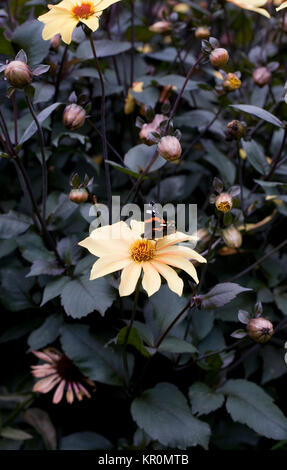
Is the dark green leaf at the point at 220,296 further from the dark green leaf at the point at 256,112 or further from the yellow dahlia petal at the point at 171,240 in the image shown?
the dark green leaf at the point at 256,112

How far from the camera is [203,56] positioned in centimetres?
104

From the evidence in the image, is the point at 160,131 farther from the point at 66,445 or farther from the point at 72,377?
the point at 66,445

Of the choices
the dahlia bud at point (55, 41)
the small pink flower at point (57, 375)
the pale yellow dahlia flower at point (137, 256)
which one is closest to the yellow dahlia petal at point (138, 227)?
the pale yellow dahlia flower at point (137, 256)

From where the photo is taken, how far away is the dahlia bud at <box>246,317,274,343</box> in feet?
3.07

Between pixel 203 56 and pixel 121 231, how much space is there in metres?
0.42

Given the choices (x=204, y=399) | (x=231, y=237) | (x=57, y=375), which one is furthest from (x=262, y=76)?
(x=57, y=375)

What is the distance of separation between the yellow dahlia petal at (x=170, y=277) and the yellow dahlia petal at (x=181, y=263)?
11 millimetres

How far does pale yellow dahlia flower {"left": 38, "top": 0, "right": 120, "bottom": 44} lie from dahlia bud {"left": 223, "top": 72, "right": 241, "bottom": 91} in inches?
13.8

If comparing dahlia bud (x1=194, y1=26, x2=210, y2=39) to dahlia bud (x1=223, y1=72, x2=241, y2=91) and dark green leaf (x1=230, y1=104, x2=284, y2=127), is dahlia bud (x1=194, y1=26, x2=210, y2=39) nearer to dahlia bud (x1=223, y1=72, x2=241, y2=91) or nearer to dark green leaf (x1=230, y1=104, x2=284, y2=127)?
dahlia bud (x1=223, y1=72, x2=241, y2=91)

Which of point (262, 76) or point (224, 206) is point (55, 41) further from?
point (224, 206)

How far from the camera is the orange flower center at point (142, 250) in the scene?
Result: 914mm

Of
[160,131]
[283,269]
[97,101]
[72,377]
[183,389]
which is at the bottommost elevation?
[183,389]

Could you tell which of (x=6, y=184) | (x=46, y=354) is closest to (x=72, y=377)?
(x=46, y=354)

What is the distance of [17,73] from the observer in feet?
2.95
